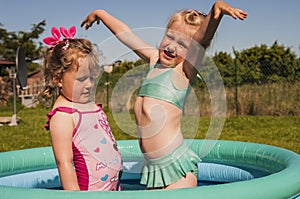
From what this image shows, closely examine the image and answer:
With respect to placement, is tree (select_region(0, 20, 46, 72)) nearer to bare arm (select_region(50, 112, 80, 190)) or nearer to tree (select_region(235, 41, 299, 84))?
tree (select_region(235, 41, 299, 84))

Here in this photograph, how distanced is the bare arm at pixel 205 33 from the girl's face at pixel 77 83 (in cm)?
53

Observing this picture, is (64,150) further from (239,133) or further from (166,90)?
(239,133)

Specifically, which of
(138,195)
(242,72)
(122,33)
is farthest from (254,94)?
(138,195)

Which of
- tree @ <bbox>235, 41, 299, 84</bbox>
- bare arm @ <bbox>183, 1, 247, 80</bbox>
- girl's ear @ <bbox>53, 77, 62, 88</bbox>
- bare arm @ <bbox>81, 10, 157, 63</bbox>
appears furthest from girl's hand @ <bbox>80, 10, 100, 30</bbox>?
tree @ <bbox>235, 41, 299, 84</bbox>

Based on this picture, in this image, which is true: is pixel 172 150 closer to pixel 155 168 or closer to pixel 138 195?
pixel 155 168

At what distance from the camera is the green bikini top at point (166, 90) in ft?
8.01

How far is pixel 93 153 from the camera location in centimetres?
241

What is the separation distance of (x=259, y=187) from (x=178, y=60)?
0.80m

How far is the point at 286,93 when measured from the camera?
39.2 ft

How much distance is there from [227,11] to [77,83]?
884mm

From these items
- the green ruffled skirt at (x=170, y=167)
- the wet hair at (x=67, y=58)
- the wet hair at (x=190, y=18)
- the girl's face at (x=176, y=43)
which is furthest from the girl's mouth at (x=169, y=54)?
the green ruffled skirt at (x=170, y=167)

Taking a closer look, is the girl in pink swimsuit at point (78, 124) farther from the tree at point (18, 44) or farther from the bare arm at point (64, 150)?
the tree at point (18, 44)

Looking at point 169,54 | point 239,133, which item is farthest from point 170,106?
point 239,133

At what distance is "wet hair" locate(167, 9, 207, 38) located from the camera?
234 cm
